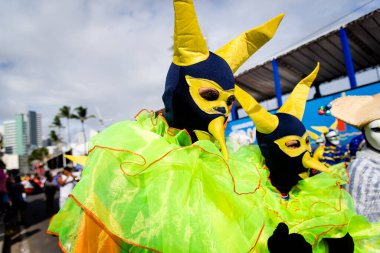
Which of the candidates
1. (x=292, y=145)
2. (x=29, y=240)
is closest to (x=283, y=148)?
(x=292, y=145)

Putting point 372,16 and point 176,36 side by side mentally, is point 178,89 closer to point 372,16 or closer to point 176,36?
point 176,36

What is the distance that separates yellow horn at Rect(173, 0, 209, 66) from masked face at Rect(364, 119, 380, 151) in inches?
57.7

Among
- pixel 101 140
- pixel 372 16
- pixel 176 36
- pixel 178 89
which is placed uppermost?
pixel 372 16

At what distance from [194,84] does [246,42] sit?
433 mm

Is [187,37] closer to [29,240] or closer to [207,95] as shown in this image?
[207,95]

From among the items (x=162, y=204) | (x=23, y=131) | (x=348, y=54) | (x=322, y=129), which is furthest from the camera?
(x=23, y=131)

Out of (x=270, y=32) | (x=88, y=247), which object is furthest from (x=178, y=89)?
(x=88, y=247)

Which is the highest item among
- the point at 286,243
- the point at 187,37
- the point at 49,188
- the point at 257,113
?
the point at 187,37

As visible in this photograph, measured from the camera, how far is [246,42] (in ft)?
4.66

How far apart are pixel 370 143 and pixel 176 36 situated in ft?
5.65

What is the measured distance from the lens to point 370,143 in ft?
6.56

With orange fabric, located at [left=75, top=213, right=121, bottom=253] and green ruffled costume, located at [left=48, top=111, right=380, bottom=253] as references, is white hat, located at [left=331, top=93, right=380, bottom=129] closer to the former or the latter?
green ruffled costume, located at [left=48, top=111, right=380, bottom=253]

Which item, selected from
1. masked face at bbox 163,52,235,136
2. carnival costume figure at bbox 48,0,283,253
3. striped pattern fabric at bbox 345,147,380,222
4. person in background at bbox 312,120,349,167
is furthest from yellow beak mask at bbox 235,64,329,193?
person in background at bbox 312,120,349,167

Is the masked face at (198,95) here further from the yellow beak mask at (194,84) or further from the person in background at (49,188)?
the person in background at (49,188)
